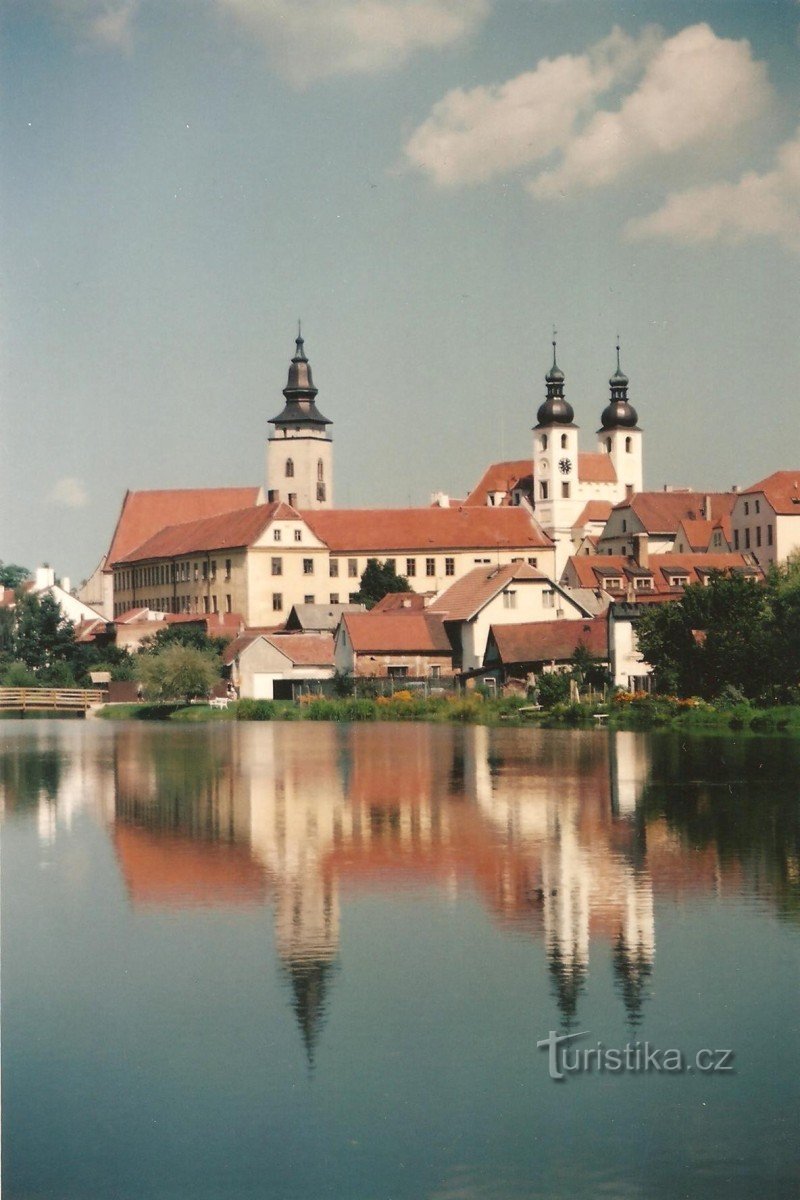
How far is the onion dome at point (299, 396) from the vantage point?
104250mm

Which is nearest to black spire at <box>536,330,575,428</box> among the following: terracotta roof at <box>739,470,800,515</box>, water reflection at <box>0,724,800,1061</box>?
terracotta roof at <box>739,470,800,515</box>

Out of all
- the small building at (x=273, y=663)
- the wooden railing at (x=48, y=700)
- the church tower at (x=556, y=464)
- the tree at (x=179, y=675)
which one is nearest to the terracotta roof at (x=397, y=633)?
the small building at (x=273, y=663)

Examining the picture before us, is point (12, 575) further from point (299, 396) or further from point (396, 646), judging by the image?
point (396, 646)

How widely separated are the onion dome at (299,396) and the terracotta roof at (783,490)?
37757mm

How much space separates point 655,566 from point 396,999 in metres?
68.6

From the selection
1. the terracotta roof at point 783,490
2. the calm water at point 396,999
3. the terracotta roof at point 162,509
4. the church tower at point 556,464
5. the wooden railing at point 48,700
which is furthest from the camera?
the church tower at point 556,464

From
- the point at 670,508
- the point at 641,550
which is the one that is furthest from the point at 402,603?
the point at 670,508

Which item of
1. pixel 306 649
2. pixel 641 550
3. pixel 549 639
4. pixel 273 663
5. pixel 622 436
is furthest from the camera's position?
pixel 622 436

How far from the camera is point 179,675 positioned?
52.3m

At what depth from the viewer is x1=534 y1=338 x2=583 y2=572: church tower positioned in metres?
109

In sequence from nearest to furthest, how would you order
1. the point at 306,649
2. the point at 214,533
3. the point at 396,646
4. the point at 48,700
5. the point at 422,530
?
the point at 396,646
the point at 48,700
the point at 306,649
the point at 214,533
the point at 422,530

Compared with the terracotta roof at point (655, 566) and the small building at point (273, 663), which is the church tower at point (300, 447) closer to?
the terracotta roof at point (655, 566)

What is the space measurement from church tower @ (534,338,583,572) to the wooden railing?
180 ft

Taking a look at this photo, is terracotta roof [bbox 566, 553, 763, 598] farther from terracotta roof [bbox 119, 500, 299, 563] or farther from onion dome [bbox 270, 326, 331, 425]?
onion dome [bbox 270, 326, 331, 425]
